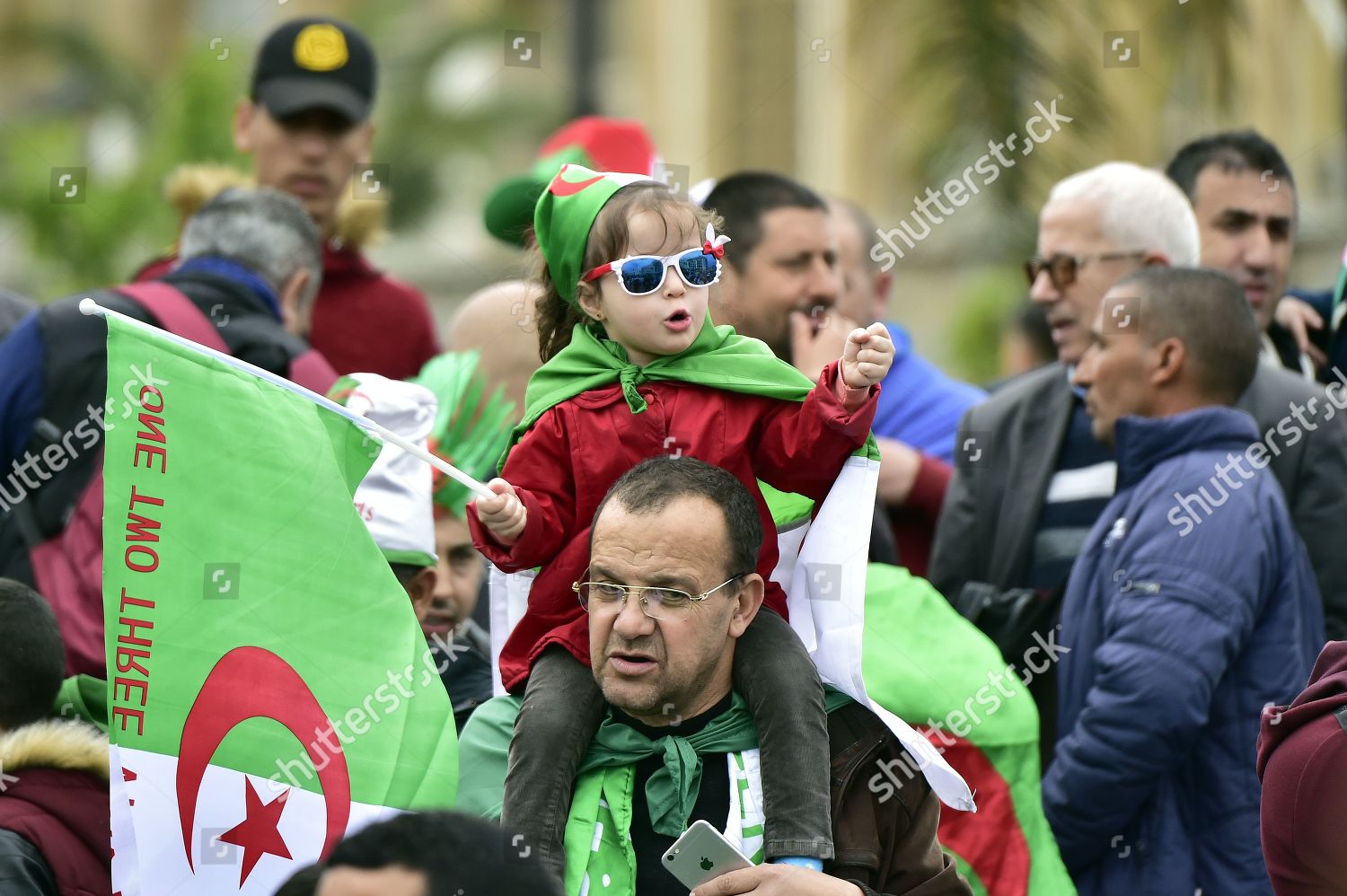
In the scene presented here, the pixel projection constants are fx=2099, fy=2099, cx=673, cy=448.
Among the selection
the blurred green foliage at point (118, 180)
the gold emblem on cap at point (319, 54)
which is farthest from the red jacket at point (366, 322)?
the blurred green foliage at point (118, 180)

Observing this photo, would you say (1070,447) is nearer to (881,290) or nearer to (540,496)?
(881,290)

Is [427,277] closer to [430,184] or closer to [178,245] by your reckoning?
[430,184]

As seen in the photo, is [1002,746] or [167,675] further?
[1002,746]

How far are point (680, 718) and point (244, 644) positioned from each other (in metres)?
0.89

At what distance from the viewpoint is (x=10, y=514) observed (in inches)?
216

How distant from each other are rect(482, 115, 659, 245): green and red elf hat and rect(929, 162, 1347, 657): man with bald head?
158cm

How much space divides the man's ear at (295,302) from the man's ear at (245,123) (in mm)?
1305

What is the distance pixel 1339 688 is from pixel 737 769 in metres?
1.12

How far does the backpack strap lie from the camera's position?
546 cm

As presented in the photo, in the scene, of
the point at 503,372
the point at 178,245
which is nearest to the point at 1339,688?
the point at 503,372

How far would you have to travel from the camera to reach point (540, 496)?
13.7ft

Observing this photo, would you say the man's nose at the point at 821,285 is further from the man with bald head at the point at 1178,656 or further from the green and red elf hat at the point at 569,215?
the green and red elf hat at the point at 569,215

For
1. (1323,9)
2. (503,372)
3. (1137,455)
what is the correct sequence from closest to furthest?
1. (1137,455)
2. (503,372)
3. (1323,9)

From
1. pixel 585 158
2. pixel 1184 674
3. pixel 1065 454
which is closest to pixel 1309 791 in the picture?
pixel 1184 674
